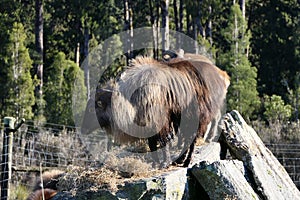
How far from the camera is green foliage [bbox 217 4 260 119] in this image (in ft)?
72.5

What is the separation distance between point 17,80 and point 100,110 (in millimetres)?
14933

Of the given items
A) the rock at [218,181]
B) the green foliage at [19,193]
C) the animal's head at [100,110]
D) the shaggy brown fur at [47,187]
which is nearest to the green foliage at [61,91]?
the green foliage at [19,193]

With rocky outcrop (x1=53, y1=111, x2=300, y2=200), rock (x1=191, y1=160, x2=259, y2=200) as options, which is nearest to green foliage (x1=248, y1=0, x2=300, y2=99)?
rocky outcrop (x1=53, y1=111, x2=300, y2=200)

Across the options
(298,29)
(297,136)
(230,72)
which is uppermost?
(298,29)

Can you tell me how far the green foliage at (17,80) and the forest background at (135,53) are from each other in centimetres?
3

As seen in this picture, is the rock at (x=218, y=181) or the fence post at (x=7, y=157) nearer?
the rock at (x=218, y=181)

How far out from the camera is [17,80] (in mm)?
20719

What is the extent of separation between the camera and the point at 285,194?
7.37 m

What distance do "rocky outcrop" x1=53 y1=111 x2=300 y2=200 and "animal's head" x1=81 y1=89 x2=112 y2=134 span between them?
29.2 inches

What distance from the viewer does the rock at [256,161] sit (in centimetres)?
702

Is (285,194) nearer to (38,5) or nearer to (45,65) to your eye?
(38,5)

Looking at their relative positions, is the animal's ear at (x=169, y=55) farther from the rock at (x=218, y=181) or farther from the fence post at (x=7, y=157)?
the fence post at (x=7, y=157)

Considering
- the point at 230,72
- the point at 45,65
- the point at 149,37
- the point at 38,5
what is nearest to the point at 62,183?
the point at 230,72

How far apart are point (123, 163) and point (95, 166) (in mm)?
A: 461
